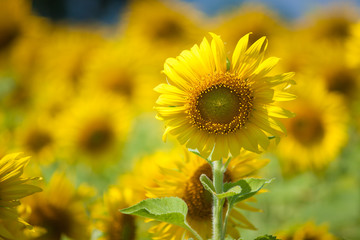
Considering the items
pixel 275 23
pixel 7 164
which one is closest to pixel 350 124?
pixel 275 23

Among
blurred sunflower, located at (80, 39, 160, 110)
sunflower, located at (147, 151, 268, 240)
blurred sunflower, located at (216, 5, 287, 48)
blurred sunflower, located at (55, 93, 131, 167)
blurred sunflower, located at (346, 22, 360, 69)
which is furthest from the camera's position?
blurred sunflower, located at (216, 5, 287, 48)

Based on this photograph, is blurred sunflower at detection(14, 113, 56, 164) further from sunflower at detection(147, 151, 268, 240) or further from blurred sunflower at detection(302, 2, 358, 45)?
blurred sunflower at detection(302, 2, 358, 45)

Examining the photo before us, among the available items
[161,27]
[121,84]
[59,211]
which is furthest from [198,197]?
[161,27]

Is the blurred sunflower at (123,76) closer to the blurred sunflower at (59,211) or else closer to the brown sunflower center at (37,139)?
the brown sunflower center at (37,139)

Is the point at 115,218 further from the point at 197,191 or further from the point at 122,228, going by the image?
the point at 197,191

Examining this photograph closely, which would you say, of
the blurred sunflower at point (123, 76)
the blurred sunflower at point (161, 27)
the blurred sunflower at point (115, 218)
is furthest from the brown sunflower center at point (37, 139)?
the blurred sunflower at point (115, 218)

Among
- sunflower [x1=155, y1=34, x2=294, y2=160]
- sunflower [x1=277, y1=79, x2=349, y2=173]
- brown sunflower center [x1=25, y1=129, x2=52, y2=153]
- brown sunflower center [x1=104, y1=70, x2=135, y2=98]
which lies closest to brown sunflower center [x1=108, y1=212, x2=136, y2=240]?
sunflower [x1=155, y1=34, x2=294, y2=160]

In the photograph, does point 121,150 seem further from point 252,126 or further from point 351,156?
point 252,126
